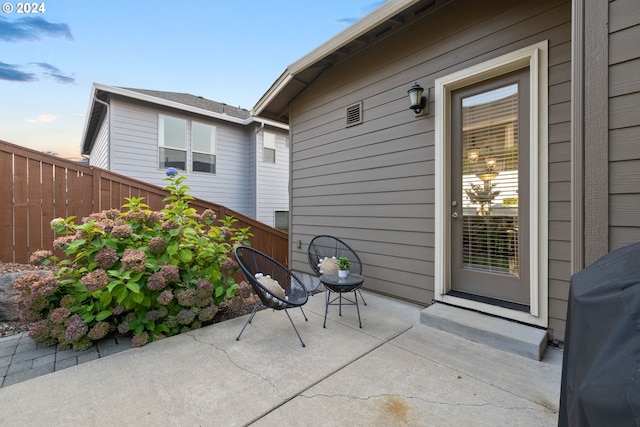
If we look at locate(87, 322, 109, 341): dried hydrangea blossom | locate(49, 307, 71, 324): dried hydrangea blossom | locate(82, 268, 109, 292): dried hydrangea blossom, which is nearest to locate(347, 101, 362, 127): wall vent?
locate(82, 268, 109, 292): dried hydrangea blossom

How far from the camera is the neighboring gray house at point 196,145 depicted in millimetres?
6840

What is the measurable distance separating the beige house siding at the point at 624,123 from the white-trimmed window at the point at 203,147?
8.38 m

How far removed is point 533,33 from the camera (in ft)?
7.82

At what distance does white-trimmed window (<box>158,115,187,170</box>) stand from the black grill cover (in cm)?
849

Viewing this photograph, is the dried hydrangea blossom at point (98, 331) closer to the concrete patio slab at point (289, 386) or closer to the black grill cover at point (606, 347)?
the concrete patio slab at point (289, 386)

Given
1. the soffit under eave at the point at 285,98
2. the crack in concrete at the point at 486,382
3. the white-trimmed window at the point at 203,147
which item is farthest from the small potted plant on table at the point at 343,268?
the white-trimmed window at the point at 203,147

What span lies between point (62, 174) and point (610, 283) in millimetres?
5204

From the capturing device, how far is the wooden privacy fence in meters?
3.39

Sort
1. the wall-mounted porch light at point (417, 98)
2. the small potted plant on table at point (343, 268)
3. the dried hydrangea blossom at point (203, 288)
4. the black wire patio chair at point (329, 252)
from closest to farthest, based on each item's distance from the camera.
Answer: the dried hydrangea blossom at point (203, 288) → the small potted plant on table at point (343, 268) → the wall-mounted porch light at point (417, 98) → the black wire patio chair at point (329, 252)

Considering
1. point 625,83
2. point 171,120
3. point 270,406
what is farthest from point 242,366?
point 171,120

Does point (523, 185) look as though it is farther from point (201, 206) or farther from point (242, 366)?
point (201, 206)

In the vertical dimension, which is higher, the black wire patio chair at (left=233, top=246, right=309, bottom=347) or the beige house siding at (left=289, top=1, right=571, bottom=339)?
the beige house siding at (left=289, top=1, right=571, bottom=339)

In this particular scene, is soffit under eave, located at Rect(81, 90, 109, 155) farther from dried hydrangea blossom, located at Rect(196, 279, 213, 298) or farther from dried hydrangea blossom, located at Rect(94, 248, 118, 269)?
dried hydrangea blossom, located at Rect(196, 279, 213, 298)

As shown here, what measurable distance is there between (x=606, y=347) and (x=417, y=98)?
9.63 ft
